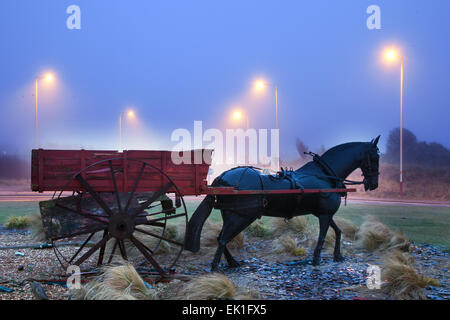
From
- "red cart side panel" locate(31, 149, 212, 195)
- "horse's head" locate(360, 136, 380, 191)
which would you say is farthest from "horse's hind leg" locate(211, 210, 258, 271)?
"horse's head" locate(360, 136, 380, 191)

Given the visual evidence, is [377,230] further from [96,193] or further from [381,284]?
[96,193]

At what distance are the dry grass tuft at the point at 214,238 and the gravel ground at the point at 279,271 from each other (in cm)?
21

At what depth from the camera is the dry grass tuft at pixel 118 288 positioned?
4293mm

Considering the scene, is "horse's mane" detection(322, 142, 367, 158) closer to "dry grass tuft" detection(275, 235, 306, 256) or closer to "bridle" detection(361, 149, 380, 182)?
"bridle" detection(361, 149, 380, 182)

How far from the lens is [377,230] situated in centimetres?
811

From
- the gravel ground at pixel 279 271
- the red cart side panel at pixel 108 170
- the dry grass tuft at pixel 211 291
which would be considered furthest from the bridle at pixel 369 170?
the dry grass tuft at pixel 211 291

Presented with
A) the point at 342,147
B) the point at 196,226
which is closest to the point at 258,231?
the point at 342,147

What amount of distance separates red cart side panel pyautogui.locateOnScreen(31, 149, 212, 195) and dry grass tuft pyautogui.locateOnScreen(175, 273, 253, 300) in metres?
1.65

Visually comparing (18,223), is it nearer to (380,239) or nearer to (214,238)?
(214,238)

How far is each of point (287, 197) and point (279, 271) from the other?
4.45 ft

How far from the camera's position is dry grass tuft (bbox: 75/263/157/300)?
4293mm

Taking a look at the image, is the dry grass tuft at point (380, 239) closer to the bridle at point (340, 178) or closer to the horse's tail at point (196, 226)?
the bridle at point (340, 178)

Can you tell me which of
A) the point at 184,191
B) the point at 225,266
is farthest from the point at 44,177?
the point at 225,266
